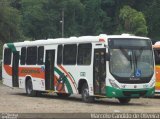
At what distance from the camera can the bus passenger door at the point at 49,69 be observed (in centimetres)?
3069

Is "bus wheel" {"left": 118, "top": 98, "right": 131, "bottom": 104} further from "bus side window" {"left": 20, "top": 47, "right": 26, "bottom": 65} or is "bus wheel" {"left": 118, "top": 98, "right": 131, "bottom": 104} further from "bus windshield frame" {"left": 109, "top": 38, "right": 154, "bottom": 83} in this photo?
"bus side window" {"left": 20, "top": 47, "right": 26, "bottom": 65}

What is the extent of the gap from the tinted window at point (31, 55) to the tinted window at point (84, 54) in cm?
519

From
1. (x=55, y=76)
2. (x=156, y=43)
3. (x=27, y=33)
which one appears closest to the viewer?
(x=55, y=76)

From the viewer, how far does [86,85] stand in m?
27.2

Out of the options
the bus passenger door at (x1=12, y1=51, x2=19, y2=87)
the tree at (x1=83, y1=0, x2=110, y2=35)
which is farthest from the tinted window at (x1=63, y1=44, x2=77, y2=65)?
the tree at (x1=83, y1=0, x2=110, y2=35)

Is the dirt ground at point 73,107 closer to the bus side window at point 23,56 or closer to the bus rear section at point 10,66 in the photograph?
the bus side window at point 23,56

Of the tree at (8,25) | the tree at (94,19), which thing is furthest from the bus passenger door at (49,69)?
the tree at (94,19)

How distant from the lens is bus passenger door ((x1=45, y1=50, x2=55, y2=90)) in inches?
1208

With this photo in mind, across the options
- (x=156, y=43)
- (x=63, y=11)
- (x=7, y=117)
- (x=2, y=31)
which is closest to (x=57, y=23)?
(x=63, y=11)

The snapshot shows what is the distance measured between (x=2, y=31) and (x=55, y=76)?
1638 inches

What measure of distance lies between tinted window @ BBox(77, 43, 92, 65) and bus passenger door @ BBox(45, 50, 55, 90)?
9.57 feet

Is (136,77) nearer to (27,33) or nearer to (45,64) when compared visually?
(45,64)

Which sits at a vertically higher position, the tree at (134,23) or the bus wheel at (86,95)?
the tree at (134,23)

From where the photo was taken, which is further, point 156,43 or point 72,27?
point 72,27
